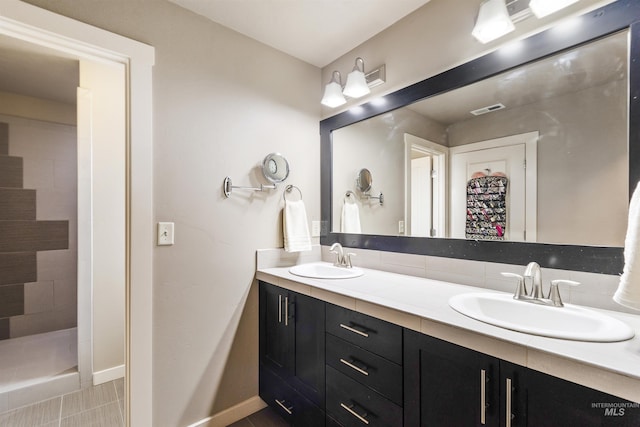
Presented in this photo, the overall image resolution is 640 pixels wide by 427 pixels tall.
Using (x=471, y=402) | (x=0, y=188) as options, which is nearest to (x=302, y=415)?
(x=471, y=402)

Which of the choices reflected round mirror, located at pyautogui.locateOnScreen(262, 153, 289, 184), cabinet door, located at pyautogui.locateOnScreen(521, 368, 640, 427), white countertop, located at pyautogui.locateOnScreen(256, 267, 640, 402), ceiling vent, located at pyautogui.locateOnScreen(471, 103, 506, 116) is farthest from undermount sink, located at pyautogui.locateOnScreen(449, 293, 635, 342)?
reflected round mirror, located at pyautogui.locateOnScreen(262, 153, 289, 184)

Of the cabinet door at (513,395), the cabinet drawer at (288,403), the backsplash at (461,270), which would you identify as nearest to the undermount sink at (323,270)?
the backsplash at (461,270)

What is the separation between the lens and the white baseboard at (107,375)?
2123 millimetres

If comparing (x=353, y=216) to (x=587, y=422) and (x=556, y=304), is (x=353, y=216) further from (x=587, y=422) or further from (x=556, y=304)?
(x=587, y=422)

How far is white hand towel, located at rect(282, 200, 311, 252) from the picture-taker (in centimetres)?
196

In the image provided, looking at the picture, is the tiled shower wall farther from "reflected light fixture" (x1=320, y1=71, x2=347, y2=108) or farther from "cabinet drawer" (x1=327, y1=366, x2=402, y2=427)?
"cabinet drawer" (x1=327, y1=366, x2=402, y2=427)

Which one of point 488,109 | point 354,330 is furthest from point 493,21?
point 354,330

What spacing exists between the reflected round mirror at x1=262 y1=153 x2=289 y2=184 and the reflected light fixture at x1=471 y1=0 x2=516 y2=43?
49.4 inches

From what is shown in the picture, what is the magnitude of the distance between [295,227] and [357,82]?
3.34ft

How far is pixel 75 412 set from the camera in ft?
5.98

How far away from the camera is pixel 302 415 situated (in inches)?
60.1

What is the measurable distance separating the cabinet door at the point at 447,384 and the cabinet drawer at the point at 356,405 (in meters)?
0.08

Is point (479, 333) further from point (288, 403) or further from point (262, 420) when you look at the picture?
point (262, 420)

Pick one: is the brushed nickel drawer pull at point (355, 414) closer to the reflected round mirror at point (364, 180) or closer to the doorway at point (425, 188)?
the doorway at point (425, 188)
